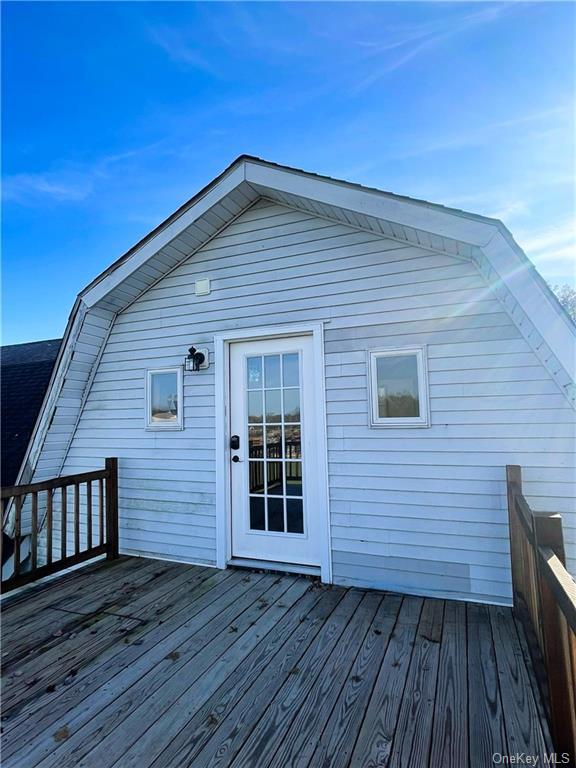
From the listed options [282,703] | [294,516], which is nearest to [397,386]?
[294,516]

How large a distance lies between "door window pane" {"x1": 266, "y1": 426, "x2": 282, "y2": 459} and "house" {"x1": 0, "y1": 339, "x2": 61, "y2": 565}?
3.83m

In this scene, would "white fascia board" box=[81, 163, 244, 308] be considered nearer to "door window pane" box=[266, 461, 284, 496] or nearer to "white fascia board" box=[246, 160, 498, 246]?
"white fascia board" box=[246, 160, 498, 246]

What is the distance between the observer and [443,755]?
140cm

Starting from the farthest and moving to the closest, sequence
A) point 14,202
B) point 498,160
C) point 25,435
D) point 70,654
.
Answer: point 14,202 < point 25,435 < point 498,160 < point 70,654

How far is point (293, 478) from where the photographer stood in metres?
3.30

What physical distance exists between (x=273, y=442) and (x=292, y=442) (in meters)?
0.19

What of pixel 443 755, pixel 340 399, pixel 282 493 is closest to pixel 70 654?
pixel 282 493

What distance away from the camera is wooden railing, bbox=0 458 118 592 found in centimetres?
306

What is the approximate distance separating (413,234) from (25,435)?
6.14 m

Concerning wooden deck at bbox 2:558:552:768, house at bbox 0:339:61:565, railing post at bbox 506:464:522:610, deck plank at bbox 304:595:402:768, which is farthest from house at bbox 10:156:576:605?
house at bbox 0:339:61:565

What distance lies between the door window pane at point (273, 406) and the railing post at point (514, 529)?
1.85 meters

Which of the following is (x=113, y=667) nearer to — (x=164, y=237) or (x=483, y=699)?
(x=483, y=699)

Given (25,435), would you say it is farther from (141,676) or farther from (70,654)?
(141,676)

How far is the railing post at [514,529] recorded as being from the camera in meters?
2.33
